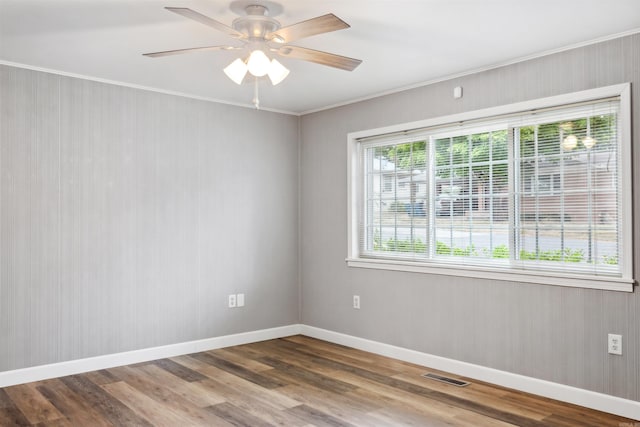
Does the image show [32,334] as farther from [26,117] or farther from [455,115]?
[455,115]

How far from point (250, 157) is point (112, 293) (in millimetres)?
1890

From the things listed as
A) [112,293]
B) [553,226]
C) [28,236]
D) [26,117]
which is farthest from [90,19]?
[553,226]

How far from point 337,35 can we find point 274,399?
2.49 meters

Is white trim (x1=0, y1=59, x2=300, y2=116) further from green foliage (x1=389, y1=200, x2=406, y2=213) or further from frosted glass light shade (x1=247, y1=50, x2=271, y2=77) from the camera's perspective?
frosted glass light shade (x1=247, y1=50, x2=271, y2=77)

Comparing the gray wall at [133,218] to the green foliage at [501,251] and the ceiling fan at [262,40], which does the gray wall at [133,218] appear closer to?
the ceiling fan at [262,40]

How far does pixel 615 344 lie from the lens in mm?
3256

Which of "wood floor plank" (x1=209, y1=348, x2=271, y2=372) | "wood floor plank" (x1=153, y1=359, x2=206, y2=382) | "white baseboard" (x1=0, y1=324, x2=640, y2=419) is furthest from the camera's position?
"wood floor plank" (x1=209, y1=348, x2=271, y2=372)

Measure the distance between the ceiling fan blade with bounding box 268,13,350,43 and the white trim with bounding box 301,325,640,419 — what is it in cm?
279

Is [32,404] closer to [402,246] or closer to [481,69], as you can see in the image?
[402,246]

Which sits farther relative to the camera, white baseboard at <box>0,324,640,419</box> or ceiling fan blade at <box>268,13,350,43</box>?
white baseboard at <box>0,324,640,419</box>

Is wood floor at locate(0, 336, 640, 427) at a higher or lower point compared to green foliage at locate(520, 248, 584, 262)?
lower

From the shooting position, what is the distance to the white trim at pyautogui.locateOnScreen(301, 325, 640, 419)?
10.6 feet

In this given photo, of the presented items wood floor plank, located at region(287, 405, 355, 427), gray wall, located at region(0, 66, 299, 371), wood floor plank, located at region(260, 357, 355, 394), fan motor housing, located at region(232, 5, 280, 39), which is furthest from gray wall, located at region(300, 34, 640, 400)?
fan motor housing, located at region(232, 5, 280, 39)

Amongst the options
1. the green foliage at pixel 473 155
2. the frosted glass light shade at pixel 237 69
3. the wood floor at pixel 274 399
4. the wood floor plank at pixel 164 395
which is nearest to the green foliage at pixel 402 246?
the green foliage at pixel 473 155
